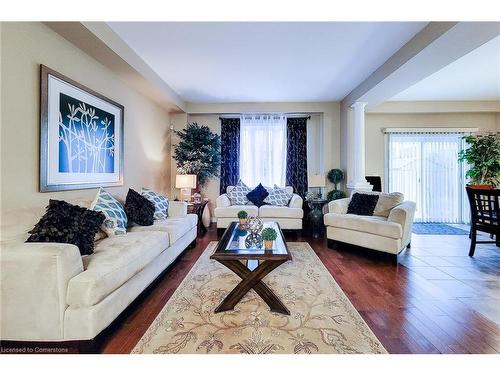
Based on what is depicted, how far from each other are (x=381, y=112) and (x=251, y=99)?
2.99 meters

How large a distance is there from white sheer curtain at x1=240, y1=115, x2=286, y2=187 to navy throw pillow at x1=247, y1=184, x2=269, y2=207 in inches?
22.4

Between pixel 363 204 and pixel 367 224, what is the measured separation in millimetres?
575

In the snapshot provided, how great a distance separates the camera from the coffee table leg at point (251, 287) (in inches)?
83.5

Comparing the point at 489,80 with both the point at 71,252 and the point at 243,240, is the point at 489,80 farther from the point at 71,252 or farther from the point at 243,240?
the point at 71,252

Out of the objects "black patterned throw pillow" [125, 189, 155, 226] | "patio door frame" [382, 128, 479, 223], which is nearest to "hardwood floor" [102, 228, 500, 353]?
"black patterned throw pillow" [125, 189, 155, 226]

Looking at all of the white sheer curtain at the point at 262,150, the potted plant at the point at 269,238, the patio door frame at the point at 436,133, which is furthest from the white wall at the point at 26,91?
the patio door frame at the point at 436,133

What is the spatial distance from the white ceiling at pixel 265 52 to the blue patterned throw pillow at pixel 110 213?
1.80 meters

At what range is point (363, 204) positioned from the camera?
4066 millimetres

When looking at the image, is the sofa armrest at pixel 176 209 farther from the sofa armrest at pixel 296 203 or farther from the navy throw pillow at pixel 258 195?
the sofa armrest at pixel 296 203

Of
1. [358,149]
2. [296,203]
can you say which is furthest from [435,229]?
[296,203]

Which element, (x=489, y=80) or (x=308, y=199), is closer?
(x=489, y=80)

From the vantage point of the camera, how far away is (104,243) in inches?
91.6
